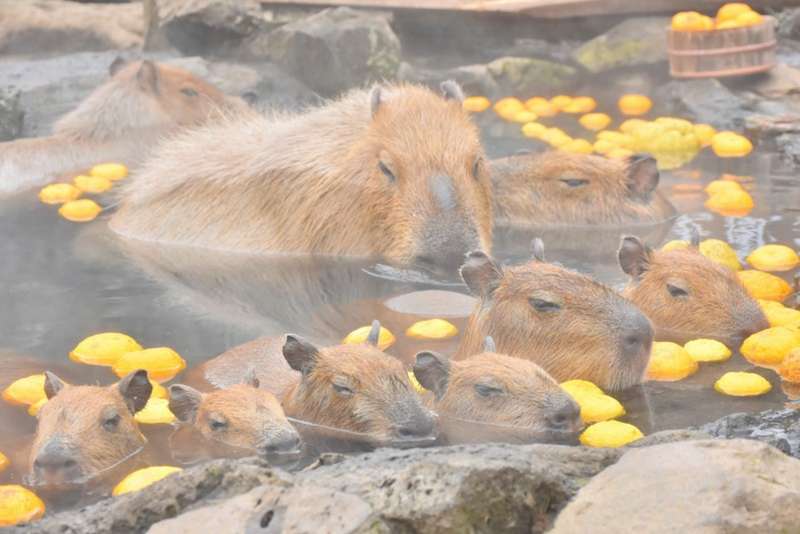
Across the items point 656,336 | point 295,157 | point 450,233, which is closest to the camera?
point 656,336

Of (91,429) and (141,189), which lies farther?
(141,189)

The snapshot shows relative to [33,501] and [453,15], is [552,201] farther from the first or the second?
[33,501]

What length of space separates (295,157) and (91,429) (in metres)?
3.70

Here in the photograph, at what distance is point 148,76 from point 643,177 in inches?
154

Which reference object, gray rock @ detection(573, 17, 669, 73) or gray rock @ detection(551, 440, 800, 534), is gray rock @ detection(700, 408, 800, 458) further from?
gray rock @ detection(573, 17, 669, 73)

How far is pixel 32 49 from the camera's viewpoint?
13.0 meters

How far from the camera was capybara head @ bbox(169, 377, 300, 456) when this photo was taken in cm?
A: 509

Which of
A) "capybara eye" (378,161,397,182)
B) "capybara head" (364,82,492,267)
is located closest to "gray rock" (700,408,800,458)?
"capybara head" (364,82,492,267)

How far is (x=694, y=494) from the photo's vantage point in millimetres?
3771

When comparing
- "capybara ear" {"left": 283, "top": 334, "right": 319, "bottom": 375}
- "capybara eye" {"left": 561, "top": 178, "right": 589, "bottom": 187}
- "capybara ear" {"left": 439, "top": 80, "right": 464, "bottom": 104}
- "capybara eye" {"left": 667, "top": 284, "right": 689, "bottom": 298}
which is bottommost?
"capybara eye" {"left": 561, "top": 178, "right": 589, "bottom": 187}

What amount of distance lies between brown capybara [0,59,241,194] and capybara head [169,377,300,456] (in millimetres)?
5236

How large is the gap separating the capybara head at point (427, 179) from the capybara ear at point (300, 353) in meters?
2.41

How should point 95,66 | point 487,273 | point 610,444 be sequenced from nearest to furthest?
point 610,444 < point 487,273 < point 95,66

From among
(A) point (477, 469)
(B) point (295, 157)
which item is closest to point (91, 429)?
(A) point (477, 469)
